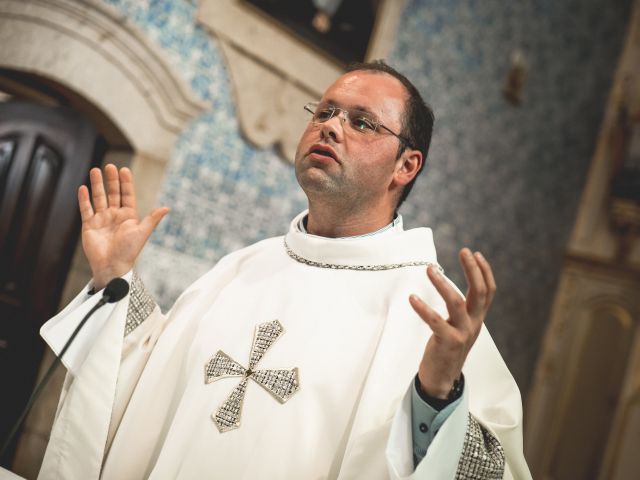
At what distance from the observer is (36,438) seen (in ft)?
11.2

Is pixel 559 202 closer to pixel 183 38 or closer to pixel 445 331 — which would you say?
pixel 183 38

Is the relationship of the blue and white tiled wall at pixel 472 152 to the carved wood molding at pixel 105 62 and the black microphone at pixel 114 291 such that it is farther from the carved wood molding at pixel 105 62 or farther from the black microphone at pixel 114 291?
the black microphone at pixel 114 291

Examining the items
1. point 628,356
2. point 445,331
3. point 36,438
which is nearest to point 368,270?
point 445,331

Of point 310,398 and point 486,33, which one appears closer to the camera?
point 310,398

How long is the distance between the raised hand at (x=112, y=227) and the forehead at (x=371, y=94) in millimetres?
707

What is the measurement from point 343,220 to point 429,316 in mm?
819

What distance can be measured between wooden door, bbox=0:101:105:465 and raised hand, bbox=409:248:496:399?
2.78 m

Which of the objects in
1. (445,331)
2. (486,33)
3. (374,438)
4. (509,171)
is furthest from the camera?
(509,171)

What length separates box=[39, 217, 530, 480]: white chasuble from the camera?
169cm

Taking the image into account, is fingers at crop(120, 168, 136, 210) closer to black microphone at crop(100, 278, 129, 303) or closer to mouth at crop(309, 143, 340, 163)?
black microphone at crop(100, 278, 129, 303)

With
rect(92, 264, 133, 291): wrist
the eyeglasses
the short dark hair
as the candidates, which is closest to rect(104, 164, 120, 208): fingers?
rect(92, 264, 133, 291): wrist

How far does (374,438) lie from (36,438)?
2.54 m

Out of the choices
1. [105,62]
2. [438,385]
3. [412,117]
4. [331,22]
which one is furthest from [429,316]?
[331,22]

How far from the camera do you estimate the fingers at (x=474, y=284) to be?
4.32 feet
